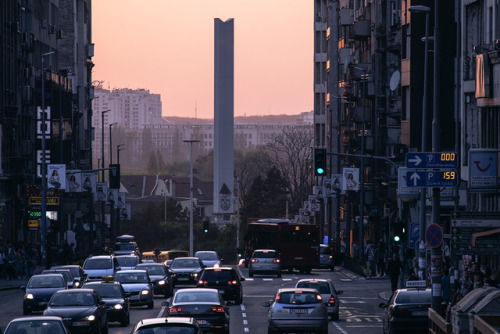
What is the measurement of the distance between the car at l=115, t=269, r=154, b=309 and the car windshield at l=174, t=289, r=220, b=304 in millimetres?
10653

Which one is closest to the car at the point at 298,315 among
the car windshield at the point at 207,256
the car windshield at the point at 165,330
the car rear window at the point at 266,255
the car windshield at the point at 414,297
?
the car windshield at the point at 414,297

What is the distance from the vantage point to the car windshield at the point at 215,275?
41.8 metres

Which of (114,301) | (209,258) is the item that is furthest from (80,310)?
(209,258)

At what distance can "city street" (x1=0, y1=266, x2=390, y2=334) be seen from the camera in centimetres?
3487

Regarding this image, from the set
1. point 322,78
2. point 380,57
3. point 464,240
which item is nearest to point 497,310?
point 464,240

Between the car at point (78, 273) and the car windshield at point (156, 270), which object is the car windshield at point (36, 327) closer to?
the car at point (78, 273)

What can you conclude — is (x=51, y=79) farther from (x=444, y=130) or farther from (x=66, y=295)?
(x=66, y=295)

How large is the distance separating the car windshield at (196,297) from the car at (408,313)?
4601mm

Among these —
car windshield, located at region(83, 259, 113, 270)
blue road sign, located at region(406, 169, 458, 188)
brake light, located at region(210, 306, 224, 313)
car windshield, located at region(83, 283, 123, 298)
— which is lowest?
car windshield, located at region(83, 259, 113, 270)

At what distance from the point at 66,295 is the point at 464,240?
11.2m

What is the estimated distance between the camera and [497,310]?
18844 millimetres

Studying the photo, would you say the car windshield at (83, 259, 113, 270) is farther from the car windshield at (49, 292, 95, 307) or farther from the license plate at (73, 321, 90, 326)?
the license plate at (73, 321, 90, 326)

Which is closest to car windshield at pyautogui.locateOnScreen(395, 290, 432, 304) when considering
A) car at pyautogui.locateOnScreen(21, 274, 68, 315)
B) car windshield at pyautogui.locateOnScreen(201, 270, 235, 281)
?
car at pyautogui.locateOnScreen(21, 274, 68, 315)

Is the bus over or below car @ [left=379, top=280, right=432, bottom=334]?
below
